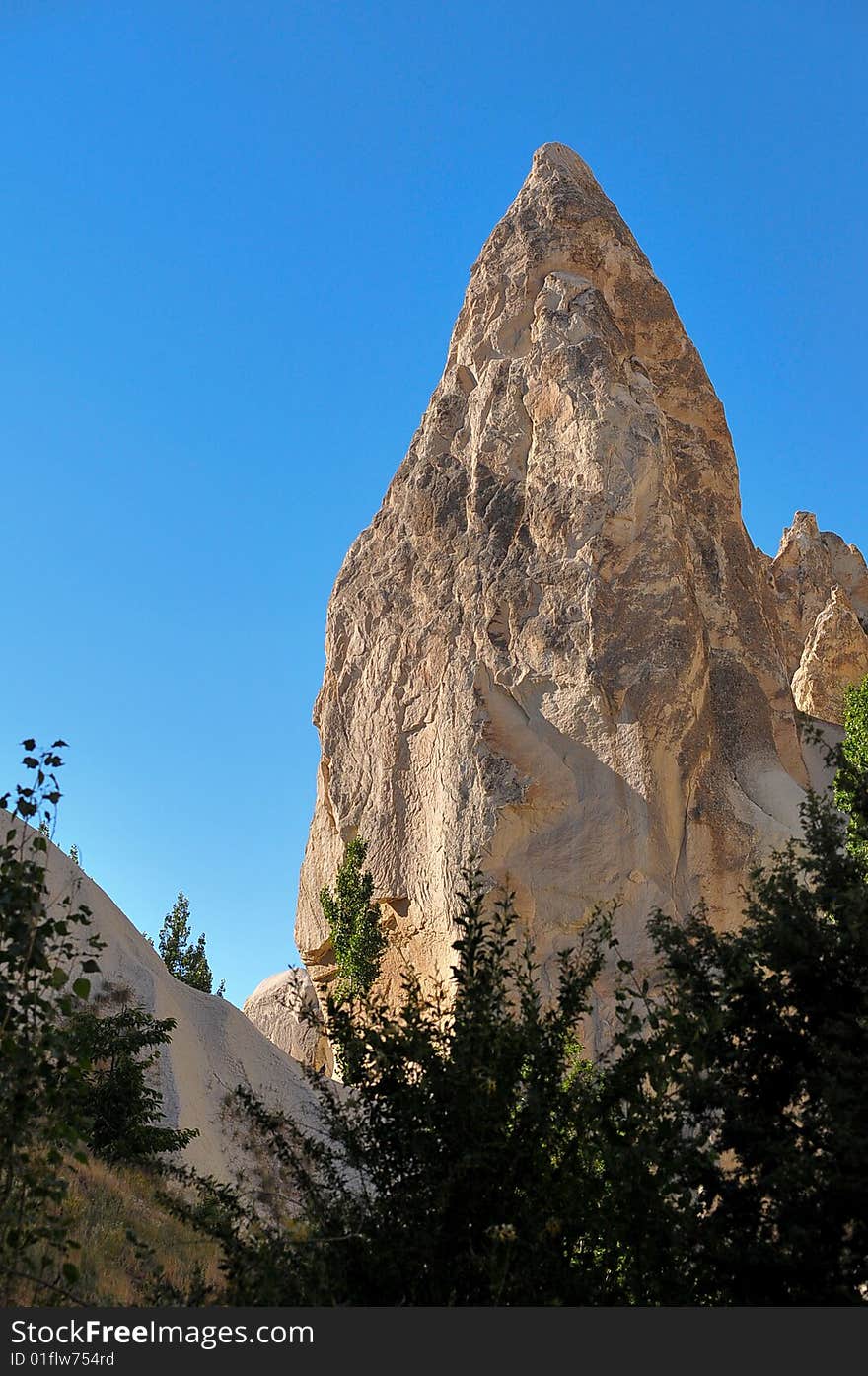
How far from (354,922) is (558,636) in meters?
10.1

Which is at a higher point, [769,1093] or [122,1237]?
[769,1093]

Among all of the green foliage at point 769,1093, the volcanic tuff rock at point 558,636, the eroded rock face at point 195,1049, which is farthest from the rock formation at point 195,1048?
the green foliage at point 769,1093

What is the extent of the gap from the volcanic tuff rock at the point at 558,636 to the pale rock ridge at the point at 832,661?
5.76 m

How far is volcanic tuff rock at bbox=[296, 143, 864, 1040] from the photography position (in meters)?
33.9

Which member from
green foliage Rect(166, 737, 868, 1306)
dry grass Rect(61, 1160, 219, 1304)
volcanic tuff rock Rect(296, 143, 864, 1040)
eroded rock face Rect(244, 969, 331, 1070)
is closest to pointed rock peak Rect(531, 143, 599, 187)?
volcanic tuff rock Rect(296, 143, 864, 1040)

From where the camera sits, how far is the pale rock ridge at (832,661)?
47500 millimetres

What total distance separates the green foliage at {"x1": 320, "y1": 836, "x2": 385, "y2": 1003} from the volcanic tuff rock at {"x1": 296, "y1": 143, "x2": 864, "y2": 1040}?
55 cm

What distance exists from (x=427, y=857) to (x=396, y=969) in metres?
3.25

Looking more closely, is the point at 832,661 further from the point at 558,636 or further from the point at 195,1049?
the point at 195,1049

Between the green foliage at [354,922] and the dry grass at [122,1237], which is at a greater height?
the green foliage at [354,922]

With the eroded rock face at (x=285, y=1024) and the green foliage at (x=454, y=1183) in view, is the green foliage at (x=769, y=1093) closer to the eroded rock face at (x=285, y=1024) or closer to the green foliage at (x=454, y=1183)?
the green foliage at (x=454, y=1183)

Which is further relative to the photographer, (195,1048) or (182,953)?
(182,953)

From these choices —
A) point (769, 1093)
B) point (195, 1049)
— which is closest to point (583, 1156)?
point (769, 1093)

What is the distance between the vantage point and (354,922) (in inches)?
1422
